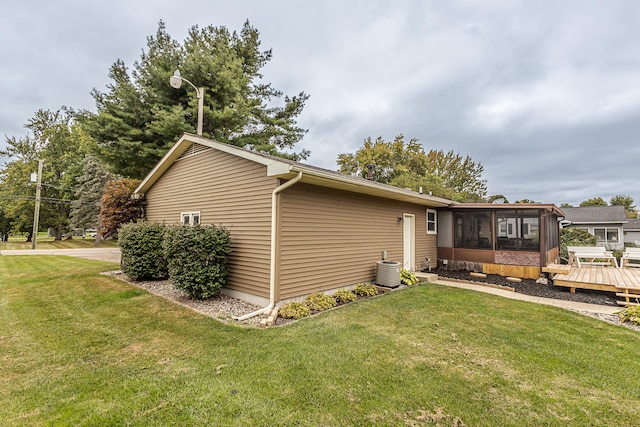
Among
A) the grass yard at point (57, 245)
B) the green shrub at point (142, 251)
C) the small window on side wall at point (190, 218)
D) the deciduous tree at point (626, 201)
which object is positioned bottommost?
the grass yard at point (57, 245)

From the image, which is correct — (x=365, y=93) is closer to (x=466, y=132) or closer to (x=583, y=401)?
(x=466, y=132)

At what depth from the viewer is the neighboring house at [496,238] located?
30.3 feet

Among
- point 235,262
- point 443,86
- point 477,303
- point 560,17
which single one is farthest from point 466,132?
point 235,262

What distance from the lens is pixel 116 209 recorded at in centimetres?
1025

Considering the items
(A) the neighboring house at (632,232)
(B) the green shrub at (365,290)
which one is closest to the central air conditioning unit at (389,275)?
(B) the green shrub at (365,290)

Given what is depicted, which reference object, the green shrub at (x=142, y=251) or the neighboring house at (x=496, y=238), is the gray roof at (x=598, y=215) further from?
the green shrub at (x=142, y=251)

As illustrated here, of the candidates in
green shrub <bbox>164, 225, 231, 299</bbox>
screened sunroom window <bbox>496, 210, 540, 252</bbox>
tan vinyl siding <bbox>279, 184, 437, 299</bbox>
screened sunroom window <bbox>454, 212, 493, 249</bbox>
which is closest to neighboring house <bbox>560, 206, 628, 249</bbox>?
screened sunroom window <bbox>496, 210, 540, 252</bbox>

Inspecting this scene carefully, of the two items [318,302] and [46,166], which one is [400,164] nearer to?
[318,302]

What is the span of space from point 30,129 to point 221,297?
3445 centimetres

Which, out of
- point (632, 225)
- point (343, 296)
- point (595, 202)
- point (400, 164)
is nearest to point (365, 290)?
point (343, 296)

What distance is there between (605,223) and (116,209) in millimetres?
31436

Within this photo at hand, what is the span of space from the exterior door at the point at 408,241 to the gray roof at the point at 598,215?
61.8 ft

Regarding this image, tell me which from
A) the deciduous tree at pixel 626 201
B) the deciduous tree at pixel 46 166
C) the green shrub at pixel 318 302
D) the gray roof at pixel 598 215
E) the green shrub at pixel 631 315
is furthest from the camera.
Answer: the deciduous tree at pixel 626 201

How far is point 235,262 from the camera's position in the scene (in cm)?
618
